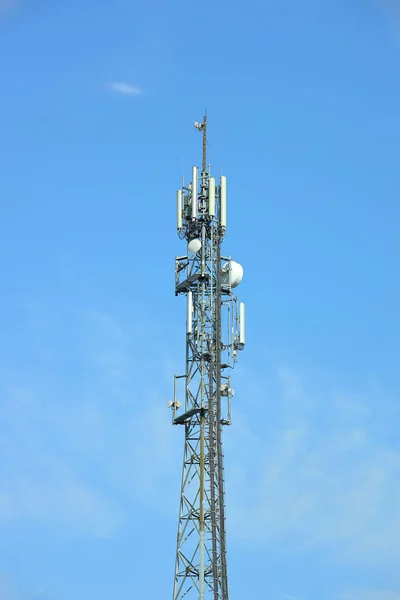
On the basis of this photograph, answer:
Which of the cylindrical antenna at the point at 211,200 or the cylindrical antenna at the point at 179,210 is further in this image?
the cylindrical antenna at the point at 179,210

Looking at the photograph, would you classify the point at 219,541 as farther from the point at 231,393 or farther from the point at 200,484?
the point at 231,393

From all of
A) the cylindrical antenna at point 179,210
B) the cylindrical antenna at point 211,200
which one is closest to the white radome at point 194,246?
the cylindrical antenna at point 179,210

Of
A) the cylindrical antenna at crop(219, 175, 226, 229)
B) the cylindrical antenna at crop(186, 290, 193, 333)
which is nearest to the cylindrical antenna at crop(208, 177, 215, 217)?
the cylindrical antenna at crop(219, 175, 226, 229)

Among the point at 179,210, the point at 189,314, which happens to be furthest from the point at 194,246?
the point at 189,314

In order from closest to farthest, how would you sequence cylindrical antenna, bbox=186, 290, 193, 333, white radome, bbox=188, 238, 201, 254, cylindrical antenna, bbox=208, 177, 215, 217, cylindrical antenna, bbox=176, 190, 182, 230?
cylindrical antenna, bbox=186, 290, 193, 333 → white radome, bbox=188, 238, 201, 254 → cylindrical antenna, bbox=208, 177, 215, 217 → cylindrical antenna, bbox=176, 190, 182, 230

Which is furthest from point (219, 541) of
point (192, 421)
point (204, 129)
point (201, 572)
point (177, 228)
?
point (204, 129)

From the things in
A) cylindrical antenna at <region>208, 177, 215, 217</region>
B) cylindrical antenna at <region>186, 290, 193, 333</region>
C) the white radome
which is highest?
cylindrical antenna at <region>208, 177, 215, 217</region>

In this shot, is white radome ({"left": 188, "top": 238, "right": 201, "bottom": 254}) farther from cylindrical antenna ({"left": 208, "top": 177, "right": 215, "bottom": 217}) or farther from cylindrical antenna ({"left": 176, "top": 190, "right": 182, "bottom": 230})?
cylindrical antenna ({"left": 208, "top": 177, "right": 215, "bottom": 217})

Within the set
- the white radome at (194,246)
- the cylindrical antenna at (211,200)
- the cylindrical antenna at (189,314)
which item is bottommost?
the cylindrical antenna at (189,314)

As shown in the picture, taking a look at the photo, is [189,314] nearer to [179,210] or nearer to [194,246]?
[194,246]

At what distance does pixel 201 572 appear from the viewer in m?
112

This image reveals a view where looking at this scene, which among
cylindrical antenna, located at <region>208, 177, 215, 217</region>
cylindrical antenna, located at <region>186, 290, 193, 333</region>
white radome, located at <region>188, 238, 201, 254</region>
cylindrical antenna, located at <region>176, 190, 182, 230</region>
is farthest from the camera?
cylindrical antenna, located at <region>176, 190, 182, 230</region>

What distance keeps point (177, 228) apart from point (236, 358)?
11.5 meters

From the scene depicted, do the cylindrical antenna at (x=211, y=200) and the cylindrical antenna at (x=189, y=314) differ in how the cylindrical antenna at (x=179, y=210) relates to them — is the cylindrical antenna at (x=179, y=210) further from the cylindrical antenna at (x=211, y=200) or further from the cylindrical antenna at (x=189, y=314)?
the cylindrical antenna at (x=189, y=314)
